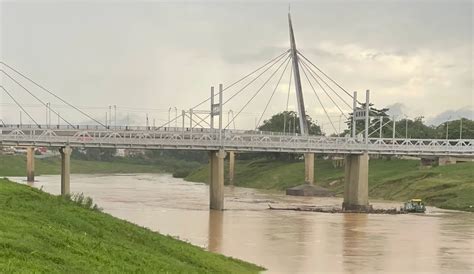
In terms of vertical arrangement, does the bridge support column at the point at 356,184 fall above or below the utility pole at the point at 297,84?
below

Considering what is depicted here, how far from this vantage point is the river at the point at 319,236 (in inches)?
1347

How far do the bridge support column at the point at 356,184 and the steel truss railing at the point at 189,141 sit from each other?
4.47ft

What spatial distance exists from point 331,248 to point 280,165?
3752 inches

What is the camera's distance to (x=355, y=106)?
260 feet

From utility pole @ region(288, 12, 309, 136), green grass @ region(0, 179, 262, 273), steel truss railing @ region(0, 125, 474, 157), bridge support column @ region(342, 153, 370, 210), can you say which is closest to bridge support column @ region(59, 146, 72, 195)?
steel truss railing @ region(0, 125, 474, 157)

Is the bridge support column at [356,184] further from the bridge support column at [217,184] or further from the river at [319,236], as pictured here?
the bridge support column at [217,184]

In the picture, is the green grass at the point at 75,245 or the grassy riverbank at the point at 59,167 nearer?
the green grass at the point at 75,245

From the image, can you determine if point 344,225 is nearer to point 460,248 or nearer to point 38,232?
point 460,248

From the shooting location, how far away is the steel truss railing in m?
64.1

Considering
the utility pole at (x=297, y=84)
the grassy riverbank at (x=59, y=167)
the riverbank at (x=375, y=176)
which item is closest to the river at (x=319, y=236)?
the riverbank at (x=375, y=176)

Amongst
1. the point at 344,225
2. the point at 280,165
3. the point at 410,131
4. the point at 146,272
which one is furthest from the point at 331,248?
the point at 410,131

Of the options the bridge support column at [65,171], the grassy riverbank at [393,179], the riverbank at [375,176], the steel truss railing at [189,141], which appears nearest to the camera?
the bridge support column at [65,171]

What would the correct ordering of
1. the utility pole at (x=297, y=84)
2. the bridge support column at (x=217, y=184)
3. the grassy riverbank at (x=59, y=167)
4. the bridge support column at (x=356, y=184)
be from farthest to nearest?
1. the grassy riverbank at (x=59, y=167)
2. the utility pole at (x=297, y=84)
3. the bridge support column at (x=356, y=184)
4. the bridge support column at (x=217, y=184)

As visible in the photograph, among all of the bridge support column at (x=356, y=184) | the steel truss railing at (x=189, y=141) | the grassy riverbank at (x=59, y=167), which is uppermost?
the steel truss railing at (x=189, y=141)
